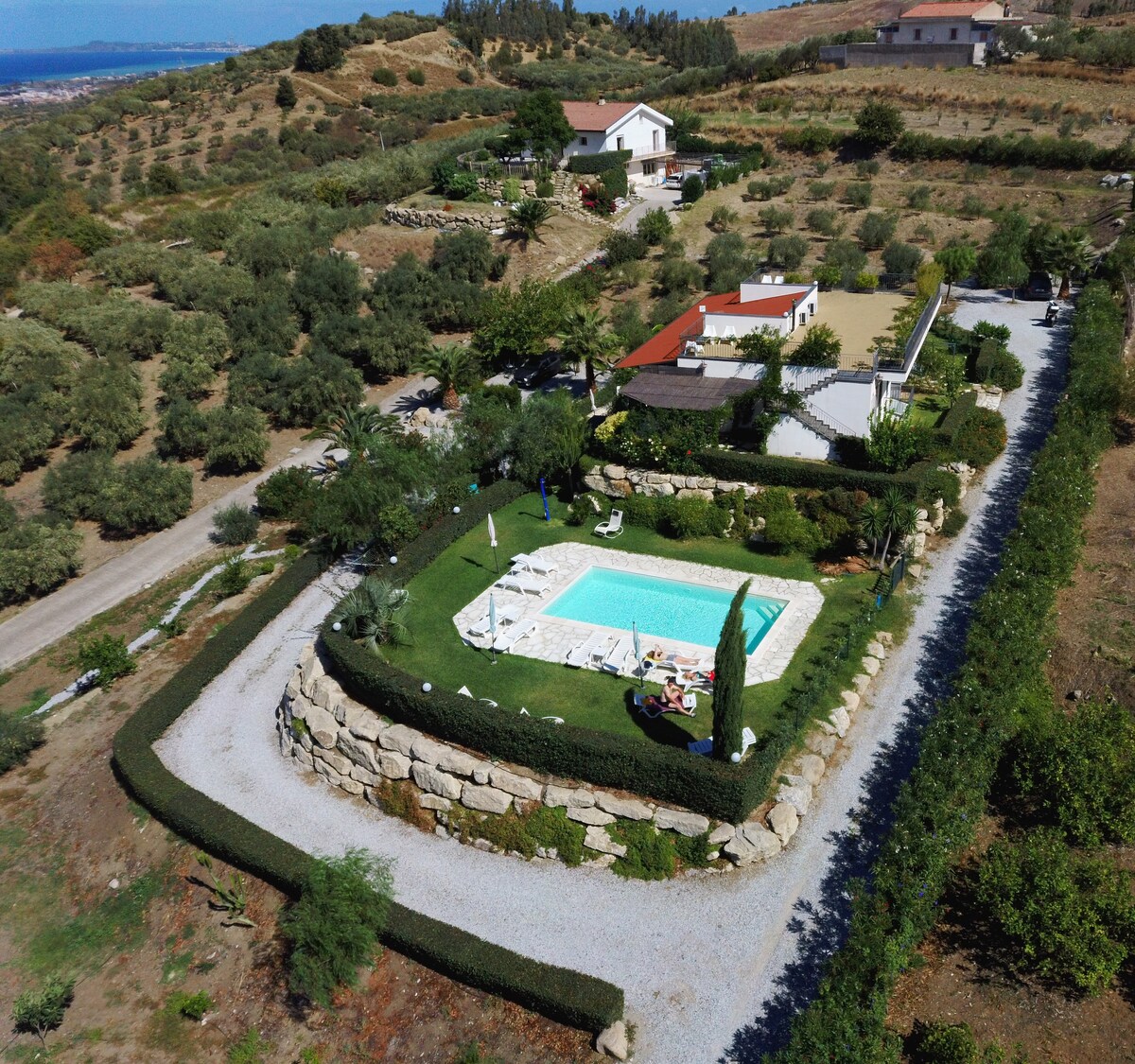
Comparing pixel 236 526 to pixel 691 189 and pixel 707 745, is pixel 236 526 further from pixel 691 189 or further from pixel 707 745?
pixel 691 189

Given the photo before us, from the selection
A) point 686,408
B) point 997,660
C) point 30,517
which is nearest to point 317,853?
point 997,660

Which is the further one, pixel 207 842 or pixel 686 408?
pixel 686 408

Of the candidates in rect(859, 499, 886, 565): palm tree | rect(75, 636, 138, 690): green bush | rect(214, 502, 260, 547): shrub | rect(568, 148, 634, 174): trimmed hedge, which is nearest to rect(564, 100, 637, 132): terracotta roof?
rect(568, 148, 634, 174): trimmed hedge

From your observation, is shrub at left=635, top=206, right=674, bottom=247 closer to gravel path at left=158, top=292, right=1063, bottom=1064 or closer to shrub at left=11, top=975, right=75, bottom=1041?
gravel path at left=158, top=292, right=1063, bottom=1064

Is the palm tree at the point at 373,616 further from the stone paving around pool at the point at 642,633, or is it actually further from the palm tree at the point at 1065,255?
the palm tree at the point at 1065,255

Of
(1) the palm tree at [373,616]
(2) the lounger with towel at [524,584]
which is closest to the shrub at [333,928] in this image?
(1) the palm tree at [373,616]

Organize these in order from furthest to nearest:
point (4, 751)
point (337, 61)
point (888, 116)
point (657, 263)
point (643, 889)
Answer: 1. point (337, 61)
2. point (888, 116)
3. point (657, 263)
4. point (4, 751)
5. point (643, 889)

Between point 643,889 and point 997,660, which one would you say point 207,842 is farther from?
point 997,660
